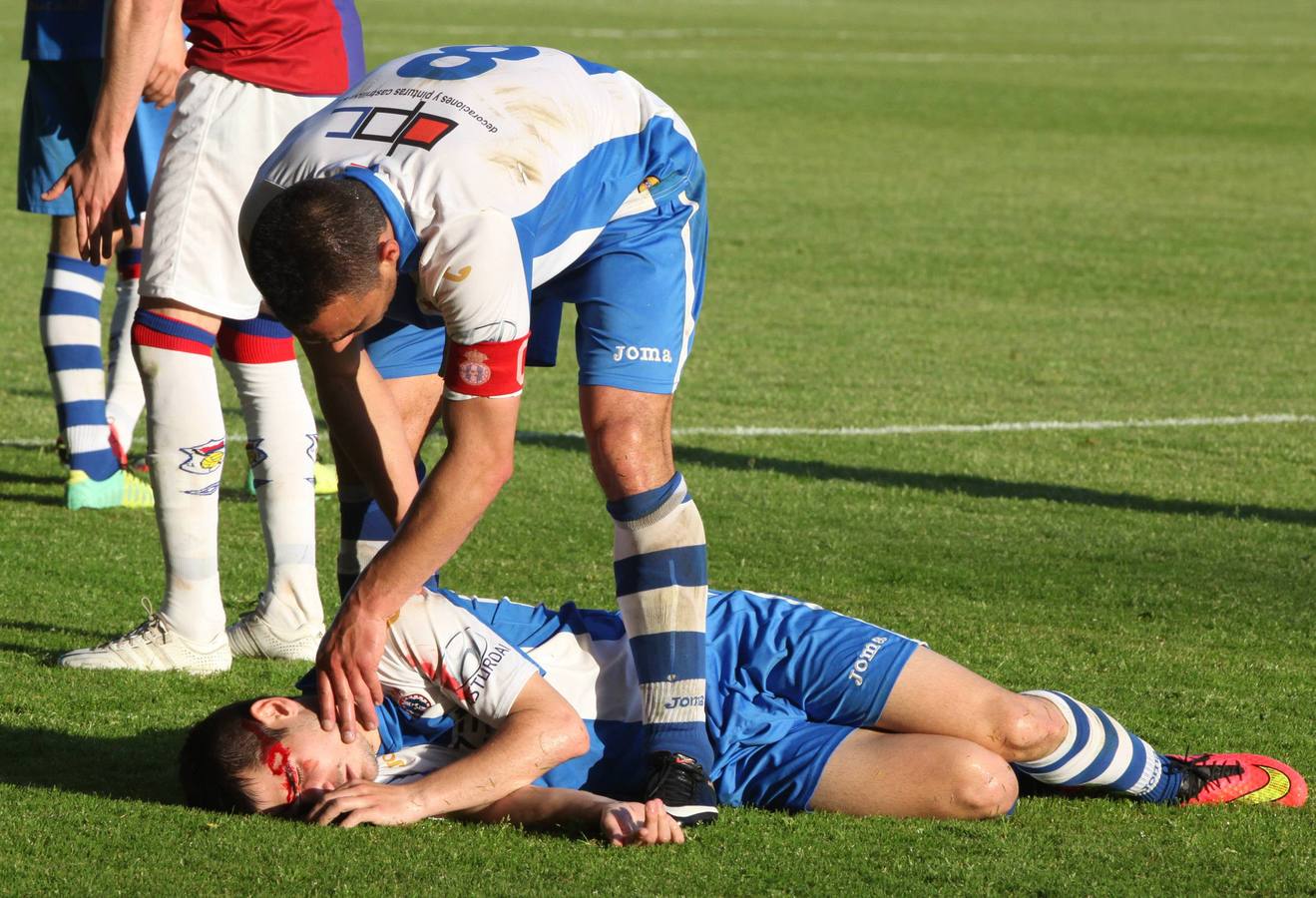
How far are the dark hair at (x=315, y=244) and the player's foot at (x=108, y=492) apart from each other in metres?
3.58

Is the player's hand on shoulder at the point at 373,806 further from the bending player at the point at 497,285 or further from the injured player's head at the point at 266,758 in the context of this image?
the bending player at the point at 497,285

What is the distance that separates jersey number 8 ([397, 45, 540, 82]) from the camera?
3.90 meters

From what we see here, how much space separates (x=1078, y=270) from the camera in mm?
13859

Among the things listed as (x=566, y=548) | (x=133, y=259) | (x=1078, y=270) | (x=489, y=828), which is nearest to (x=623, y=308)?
(x=489, y=828)

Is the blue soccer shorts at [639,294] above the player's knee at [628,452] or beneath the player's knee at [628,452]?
above

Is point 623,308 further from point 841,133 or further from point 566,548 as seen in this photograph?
point 841,133

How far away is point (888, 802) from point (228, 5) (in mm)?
2730

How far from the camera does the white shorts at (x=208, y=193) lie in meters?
4.87

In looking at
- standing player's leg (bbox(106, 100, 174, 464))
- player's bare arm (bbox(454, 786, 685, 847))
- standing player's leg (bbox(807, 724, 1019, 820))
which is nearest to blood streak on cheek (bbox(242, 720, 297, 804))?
player's bare arm (bbox(454, 786, 685, 847))

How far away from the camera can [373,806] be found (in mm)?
3752

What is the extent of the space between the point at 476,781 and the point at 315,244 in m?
1.12

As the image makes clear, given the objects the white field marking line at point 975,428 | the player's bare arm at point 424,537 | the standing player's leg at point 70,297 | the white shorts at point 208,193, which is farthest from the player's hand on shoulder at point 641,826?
the white field marking line at point 975,428

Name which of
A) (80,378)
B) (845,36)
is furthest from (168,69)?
(845,36)

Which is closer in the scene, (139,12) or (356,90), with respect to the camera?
(356,90)
